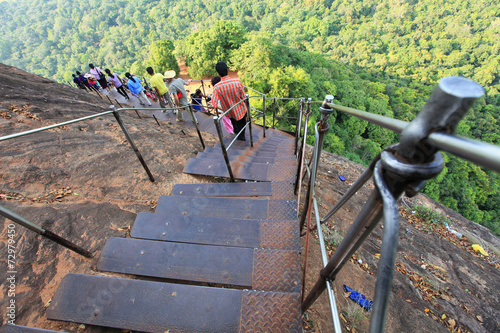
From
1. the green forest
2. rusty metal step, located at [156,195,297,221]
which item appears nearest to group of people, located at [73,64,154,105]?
rusty metal step, located at [156,195,297,221]

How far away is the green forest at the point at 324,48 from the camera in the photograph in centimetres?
2345

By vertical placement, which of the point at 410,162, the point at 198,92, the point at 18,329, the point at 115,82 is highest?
the point at 410,162

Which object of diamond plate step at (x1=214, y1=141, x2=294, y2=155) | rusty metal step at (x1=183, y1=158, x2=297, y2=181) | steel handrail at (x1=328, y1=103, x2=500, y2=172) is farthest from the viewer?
diamond plate step at (x1=214, y1=141, x2=294, y2=155)

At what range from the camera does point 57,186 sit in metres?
2.85

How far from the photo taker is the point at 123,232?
2330 mm

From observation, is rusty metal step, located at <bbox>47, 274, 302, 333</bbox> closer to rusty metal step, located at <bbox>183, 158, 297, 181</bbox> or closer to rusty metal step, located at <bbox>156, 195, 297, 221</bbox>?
rusty metal step, located at <bbox>156, 195, 297, 221</bbox>

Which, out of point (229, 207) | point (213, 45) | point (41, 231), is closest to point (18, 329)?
point (41, 231)

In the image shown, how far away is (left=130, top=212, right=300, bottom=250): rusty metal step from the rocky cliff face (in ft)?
1.09

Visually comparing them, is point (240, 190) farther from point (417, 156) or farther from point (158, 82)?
point (158, 82)

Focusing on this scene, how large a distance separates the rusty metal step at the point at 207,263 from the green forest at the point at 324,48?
1615cm

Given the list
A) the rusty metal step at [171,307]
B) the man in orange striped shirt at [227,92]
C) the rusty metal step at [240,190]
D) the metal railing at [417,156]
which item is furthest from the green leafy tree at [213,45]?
the metal railing at [417,156]

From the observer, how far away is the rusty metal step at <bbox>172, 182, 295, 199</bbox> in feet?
9.33

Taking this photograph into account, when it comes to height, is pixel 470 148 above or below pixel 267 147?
above

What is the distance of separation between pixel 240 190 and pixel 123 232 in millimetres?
1441
